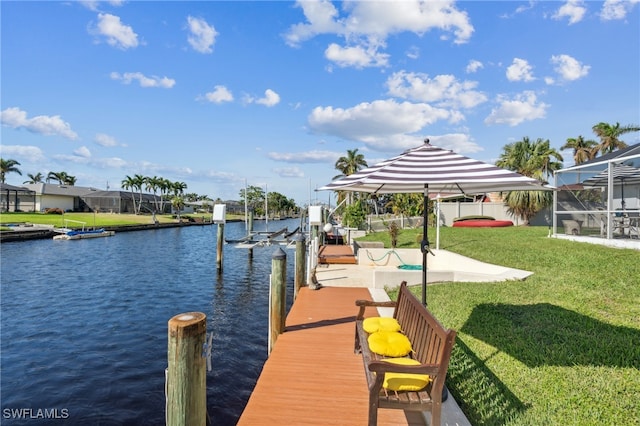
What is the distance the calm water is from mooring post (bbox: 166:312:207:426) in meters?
3.84

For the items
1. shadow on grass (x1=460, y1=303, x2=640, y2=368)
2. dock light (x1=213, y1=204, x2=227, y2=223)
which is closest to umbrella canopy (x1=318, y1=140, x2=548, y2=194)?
shadow on grass (x1=460, y1=303, x2=640, y2=368)

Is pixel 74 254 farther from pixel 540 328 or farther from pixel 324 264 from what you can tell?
pixel 540 328

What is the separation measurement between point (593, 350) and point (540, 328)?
98 centimetres

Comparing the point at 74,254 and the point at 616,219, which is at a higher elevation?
the point at 616,219

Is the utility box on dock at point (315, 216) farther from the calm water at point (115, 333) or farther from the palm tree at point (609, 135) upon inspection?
the palm tree at point (609, 135)

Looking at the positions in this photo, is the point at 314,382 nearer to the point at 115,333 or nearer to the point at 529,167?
the point at 115,333

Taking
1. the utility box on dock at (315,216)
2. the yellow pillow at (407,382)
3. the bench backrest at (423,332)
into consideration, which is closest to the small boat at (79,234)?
the utility box on dock at (315,216)

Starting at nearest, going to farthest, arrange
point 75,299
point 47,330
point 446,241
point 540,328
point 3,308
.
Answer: point 540,328, point 47,330, point 3,308, point 75,299, point 446,241

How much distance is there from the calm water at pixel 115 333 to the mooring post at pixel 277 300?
189 cm

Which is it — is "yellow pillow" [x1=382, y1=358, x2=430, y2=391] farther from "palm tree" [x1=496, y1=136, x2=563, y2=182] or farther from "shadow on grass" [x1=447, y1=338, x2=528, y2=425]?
"palm tree" [x1=496, y1=136, x2=563, y2=182]

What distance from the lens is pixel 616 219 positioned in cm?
1310

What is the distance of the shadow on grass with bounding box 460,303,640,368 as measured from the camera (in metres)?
5.04

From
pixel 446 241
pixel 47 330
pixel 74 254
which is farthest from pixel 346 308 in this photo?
pixel 74 254

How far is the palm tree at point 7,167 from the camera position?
7169cm
